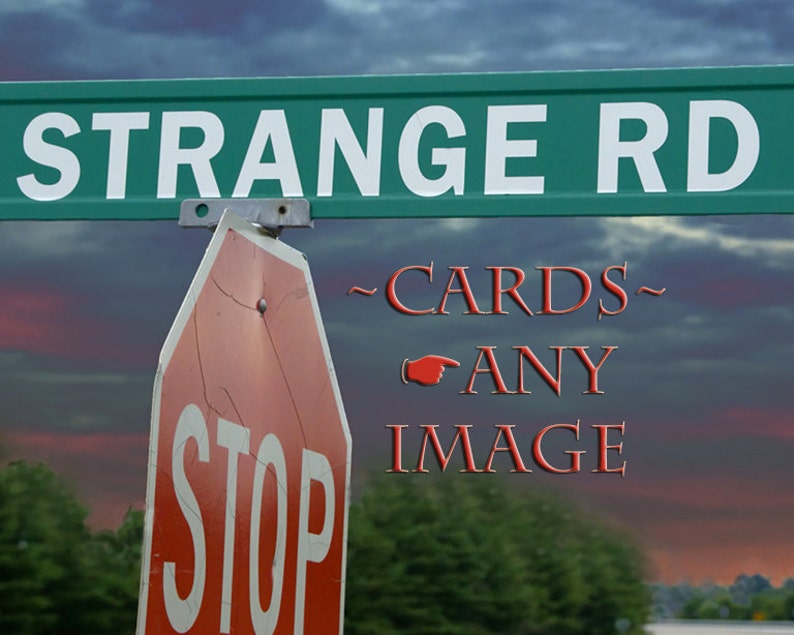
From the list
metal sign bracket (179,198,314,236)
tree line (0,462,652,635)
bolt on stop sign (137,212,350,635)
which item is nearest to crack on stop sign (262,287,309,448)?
bolt on stop sign (137,212,350,635)

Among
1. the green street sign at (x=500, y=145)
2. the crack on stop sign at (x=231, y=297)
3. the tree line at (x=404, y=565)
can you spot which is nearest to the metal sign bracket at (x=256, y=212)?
the green street sign at (x=500, y=145)

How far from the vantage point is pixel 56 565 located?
1995cm

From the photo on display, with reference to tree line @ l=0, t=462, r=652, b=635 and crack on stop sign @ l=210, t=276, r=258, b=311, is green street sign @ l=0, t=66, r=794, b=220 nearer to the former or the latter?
crack on stop sign @ l=210, t=276, r=258, b=311

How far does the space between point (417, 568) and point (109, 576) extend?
4344 mm

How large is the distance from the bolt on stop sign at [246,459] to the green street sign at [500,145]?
23cm

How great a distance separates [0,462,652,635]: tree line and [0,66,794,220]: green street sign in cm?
1744

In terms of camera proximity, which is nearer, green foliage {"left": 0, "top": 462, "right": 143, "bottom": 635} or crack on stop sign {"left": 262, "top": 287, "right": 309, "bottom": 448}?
crack on stop sign {"left": 262, "top": 287, "right": 309, "bottom": 448}

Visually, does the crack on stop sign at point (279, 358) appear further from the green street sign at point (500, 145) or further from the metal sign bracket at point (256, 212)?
the green street sign at point (500, 145)

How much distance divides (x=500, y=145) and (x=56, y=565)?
1887 cm

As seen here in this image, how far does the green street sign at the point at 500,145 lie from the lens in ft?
6.89

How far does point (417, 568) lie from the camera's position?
20484 mm

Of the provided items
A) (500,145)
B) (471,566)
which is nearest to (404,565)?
(471,566)

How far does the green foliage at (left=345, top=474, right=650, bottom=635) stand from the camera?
20500 mm

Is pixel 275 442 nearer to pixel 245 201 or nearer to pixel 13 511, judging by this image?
pixel 245 201
